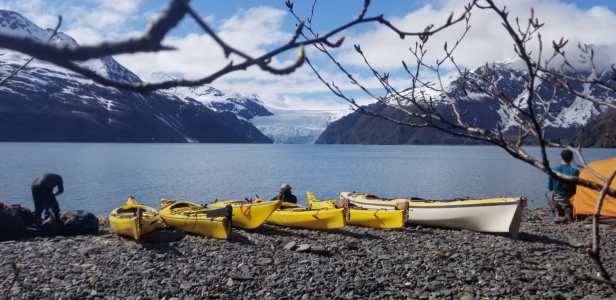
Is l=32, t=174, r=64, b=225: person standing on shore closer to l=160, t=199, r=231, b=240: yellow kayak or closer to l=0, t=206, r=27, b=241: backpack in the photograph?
l=0, t=206, r=27, b=241: backpack

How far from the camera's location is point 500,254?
1567cm

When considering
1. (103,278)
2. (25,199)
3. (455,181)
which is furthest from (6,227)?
(455,181)

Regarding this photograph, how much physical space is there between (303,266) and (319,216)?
4661 mm

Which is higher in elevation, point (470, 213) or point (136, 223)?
point (470, 213)

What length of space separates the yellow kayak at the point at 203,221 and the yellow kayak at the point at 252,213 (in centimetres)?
81

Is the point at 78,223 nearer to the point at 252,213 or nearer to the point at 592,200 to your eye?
the point at 252,213

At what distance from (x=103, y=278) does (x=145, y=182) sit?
161 ft

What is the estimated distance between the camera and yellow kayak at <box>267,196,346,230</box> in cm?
1919

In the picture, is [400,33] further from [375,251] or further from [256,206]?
[256,206]

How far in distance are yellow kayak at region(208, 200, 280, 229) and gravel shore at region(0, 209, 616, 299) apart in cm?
45

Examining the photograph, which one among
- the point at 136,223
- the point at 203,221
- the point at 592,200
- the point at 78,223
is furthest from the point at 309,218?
the point at 592,200

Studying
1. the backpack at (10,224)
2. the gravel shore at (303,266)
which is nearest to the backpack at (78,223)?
the gravel shore at (303,266)

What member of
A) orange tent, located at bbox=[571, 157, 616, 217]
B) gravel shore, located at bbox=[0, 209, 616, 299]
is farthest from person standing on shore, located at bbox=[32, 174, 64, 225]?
orange tent, located at bbox=[571, 157, 616, 217]

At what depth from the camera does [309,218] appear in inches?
771
